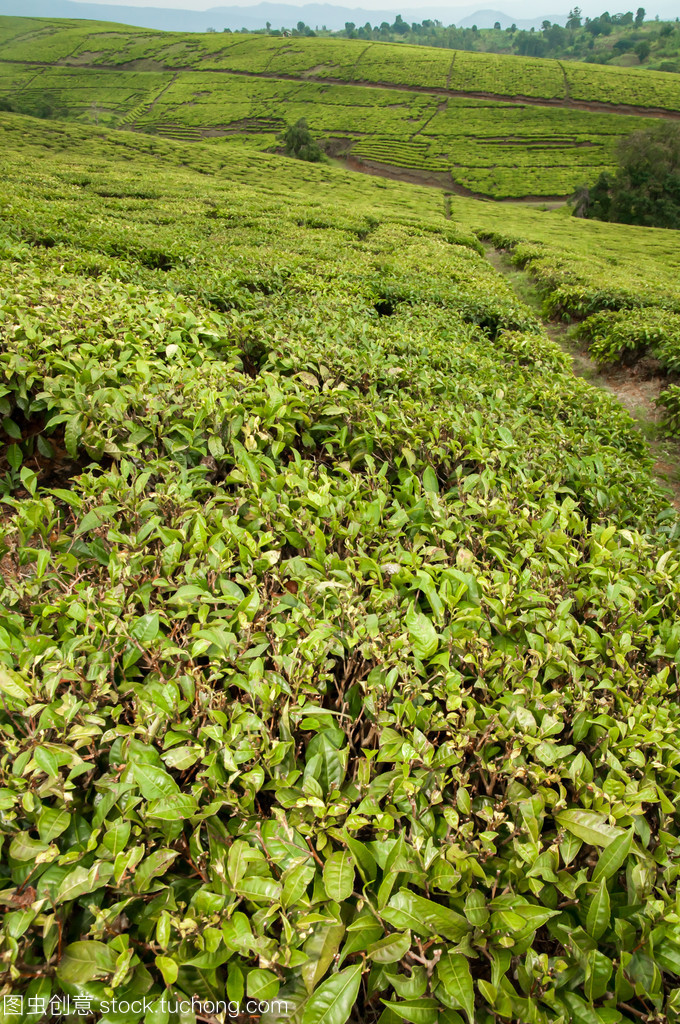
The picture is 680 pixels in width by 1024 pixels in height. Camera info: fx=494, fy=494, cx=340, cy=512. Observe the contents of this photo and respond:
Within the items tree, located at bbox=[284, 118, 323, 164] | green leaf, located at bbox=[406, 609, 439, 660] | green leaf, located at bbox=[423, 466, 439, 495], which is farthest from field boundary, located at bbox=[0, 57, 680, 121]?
green leaf, located at bbox=[406, 609, 439, 660]

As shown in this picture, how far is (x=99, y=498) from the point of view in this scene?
8.43 ft

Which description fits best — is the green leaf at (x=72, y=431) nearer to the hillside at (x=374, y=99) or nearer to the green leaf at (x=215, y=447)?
the green leaf at (x=215, y=447)

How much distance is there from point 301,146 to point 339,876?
62.7m

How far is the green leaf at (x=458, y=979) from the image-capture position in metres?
1.21

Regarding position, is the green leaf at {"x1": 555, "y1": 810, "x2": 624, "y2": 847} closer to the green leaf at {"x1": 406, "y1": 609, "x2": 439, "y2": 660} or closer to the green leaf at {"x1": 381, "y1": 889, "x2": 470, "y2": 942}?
the green leaf at {"x1": 381, "y1": 889, "x2": 470, "y2": 942}

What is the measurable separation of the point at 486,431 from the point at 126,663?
2884 mm

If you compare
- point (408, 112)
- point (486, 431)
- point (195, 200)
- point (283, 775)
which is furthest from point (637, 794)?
point (408, 112)

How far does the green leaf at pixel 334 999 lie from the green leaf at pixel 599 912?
2.20ft

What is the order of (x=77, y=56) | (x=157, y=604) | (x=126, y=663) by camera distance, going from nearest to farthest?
(x=126, y=663) → (x=157, y=604) → (x=77, y=56)

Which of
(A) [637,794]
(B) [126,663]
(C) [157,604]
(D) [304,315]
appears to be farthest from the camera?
(D) [304,315]

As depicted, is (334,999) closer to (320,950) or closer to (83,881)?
(320,950)

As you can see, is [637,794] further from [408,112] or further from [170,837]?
[408,112]

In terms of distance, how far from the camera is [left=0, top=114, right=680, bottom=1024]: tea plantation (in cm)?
130

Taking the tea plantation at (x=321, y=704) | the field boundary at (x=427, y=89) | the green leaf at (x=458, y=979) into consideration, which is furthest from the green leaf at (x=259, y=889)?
the field boundary at (x=427, y=89)
